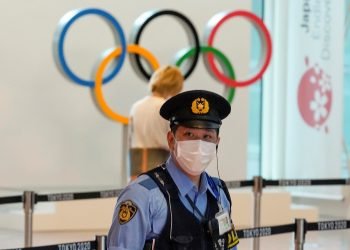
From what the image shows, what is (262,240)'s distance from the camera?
8.91m

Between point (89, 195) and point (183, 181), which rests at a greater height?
point (183, 181)

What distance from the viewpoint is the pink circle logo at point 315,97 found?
37.7 feet

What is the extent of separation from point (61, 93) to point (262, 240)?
113 inches

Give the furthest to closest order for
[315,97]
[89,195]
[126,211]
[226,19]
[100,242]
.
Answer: [315,97] < [226,19] < [89,195] < [100,242] < [126,211]

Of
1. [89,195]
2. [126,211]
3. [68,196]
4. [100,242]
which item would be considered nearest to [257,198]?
[89,195]

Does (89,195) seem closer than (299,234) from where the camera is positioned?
No

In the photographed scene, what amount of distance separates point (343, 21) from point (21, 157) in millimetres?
4948

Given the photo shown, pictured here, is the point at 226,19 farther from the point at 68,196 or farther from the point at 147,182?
the point at 147,182

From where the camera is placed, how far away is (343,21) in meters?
11.3

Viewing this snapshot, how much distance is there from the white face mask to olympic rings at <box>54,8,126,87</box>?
654cm

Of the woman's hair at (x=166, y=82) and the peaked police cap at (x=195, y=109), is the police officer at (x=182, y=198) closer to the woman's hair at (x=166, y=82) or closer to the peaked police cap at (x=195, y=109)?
the peaked police cap at (x=195, y=109)

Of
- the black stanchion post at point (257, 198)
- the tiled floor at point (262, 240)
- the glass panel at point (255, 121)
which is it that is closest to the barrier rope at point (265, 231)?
the black stanchion post at point (257, 198)

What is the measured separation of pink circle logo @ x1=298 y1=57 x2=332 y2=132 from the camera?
11.5m

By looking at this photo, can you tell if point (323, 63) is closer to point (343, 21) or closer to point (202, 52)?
point (343, 21)
